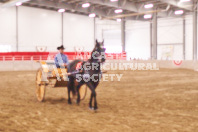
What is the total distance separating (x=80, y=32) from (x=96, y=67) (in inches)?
1133

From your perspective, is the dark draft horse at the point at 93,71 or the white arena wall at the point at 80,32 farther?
the white arena wall at the point at 80,32

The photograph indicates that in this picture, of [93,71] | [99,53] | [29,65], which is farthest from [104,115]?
[29,65]

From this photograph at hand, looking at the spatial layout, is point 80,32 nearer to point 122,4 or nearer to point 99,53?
point 122,4

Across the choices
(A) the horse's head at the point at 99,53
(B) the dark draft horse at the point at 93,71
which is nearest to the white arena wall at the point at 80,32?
(B) the dark draft horse at the point at 93,71

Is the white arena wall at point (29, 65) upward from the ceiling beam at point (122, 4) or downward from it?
downward

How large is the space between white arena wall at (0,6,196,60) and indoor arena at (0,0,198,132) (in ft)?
0.37

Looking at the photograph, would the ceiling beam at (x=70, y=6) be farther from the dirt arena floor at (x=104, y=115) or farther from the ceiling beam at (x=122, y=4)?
the dirt arena floor at (x=104, y=115)

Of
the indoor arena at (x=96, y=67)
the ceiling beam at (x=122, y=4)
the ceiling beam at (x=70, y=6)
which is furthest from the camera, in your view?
the ceiling beam at (x=70, y=6)

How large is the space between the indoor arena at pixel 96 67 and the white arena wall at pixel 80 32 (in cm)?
11

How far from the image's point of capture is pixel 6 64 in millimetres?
23406

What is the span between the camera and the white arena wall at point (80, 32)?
29.7 m

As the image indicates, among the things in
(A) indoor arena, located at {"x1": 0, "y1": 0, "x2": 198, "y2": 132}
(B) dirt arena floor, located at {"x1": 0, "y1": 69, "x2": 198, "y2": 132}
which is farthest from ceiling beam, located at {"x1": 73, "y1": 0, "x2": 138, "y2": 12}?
(B) dirt arena floor, located at {"x1": 0, "y1": 69, "x2": 198, "y2": 132}

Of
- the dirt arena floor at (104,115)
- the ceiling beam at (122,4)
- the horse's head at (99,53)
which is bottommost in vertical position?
the dirt arena floor at (104,115)

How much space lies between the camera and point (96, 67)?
6.57 m
